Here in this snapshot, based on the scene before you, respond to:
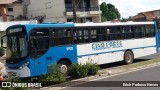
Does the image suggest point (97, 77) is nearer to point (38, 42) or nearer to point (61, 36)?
point (61, 36)

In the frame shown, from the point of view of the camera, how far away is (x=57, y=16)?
54531mm

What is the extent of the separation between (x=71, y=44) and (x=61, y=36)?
0.84 m

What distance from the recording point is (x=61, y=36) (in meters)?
17.5

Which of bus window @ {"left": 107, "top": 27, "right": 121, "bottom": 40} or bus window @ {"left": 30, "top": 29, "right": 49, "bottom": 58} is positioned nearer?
bus window @ {"left": 30, "top": 29, "right": 49, "bottom": 58}

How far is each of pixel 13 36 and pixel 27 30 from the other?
992mm

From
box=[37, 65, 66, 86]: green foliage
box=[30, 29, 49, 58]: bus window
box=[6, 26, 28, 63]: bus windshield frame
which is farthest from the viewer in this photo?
box=[30, 29, 49, 58]: bus window

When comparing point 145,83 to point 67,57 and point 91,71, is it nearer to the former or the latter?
point 91,71


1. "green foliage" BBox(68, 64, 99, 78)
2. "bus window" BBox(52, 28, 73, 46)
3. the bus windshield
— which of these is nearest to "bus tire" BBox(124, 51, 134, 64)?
"bus window" BBox(52, 28, 73, 46)

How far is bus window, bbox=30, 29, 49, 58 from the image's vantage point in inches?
618

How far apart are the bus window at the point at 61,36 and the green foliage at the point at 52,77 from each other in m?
2.45

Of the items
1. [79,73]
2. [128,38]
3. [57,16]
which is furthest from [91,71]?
[57,16]

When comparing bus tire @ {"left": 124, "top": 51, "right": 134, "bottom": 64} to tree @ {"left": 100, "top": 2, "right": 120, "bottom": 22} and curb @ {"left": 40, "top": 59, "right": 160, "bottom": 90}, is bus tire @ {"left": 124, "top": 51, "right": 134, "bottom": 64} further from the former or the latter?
tree @ {"left": 100, "top": 2, "right": 120, "bottom": 22}

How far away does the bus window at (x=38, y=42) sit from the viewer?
51.5ft

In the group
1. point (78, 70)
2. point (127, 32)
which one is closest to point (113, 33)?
point (127, 32)
